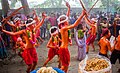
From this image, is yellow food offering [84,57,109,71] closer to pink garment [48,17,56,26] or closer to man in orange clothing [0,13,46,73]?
man in orange clothing [0,13,46,73]

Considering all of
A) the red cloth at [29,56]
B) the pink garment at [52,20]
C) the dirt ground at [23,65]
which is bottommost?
the dirt ground at [23,65]

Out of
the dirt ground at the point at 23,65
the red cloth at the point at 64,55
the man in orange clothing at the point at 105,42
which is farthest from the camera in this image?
the dirt ground at the point at 23,65

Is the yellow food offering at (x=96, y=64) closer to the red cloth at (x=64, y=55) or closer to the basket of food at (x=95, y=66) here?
the basket of food at (x=95, y=66)

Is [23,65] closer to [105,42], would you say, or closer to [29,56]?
[29,56]

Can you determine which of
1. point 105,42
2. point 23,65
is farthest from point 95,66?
point 23,65

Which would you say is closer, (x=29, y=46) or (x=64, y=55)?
(x=64, y=55)

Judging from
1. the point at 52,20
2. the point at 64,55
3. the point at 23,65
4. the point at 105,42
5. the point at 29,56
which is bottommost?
the point at 23,65

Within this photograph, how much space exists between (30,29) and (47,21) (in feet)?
24.7

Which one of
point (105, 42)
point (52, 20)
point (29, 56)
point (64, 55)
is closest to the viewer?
point (64, 55)

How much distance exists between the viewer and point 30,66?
6.27 meters

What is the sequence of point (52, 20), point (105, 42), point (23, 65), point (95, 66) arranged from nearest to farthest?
1. point (95, 66)
2. point (105, 42)
3. point (23, 65)
4. point (52, 20)

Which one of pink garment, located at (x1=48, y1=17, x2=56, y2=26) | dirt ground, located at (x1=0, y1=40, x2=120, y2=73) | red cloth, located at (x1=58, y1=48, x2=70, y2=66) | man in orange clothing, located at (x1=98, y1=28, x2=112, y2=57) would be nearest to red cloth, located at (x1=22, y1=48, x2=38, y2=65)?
red cloth, located at (x1=58, y1=48, x2=70, y2=66)

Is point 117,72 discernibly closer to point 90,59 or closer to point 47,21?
point 90,59

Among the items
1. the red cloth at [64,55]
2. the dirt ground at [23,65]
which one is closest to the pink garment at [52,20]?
the dirt ground at [23,65]
